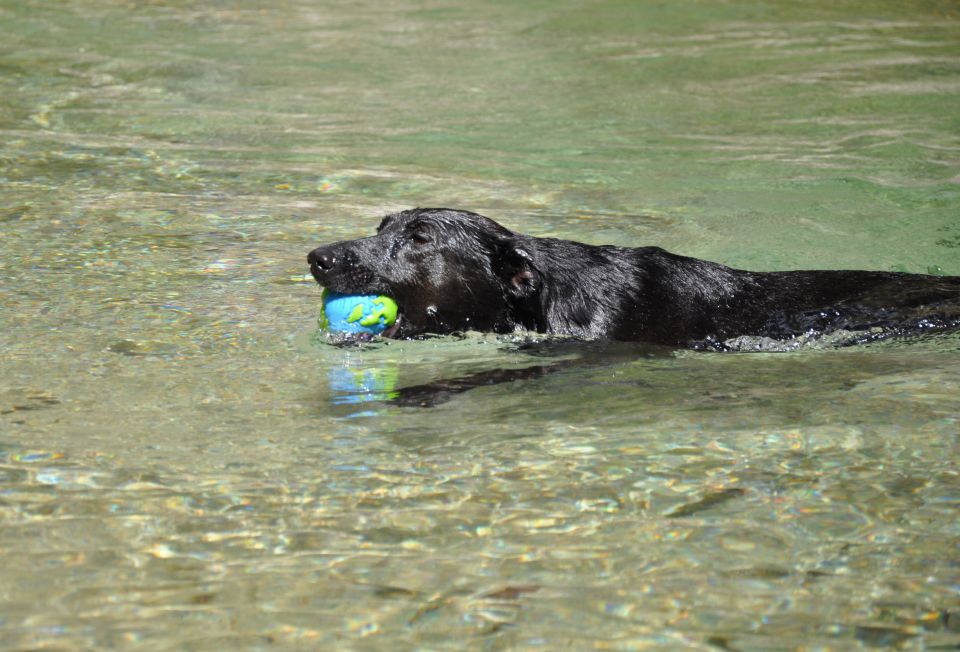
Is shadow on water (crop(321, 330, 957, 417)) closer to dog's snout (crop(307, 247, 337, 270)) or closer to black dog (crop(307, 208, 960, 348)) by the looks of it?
black dog (crop(307, 208, 960, 348))

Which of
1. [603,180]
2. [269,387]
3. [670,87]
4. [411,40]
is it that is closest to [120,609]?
[269,387]

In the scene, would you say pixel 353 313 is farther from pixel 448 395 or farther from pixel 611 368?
pixel 611 368

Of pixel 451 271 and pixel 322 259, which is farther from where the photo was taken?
pixel 451 271

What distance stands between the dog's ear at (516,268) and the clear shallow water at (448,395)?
14.3 inches

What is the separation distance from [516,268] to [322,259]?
1.11 meters

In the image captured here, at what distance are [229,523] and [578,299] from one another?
3095 millimetres

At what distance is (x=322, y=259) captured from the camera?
6691 mm

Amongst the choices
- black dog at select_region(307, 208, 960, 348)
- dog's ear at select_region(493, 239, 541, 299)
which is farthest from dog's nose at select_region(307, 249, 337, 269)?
dog's ear at select_region(493, 239, 541, 299)

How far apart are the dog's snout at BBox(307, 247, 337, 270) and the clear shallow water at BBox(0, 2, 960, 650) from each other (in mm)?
464

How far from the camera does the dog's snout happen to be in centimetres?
669

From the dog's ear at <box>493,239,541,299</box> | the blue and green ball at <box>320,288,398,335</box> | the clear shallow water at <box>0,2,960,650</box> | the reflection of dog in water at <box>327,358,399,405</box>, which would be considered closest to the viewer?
the clear shallow water at <box>0,2,960,650</box>

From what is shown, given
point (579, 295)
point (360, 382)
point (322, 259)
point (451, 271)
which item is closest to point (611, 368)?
point (579, 295)

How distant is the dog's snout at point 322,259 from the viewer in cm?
669

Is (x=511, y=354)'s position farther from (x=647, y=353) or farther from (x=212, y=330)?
(x=212, y=330)
